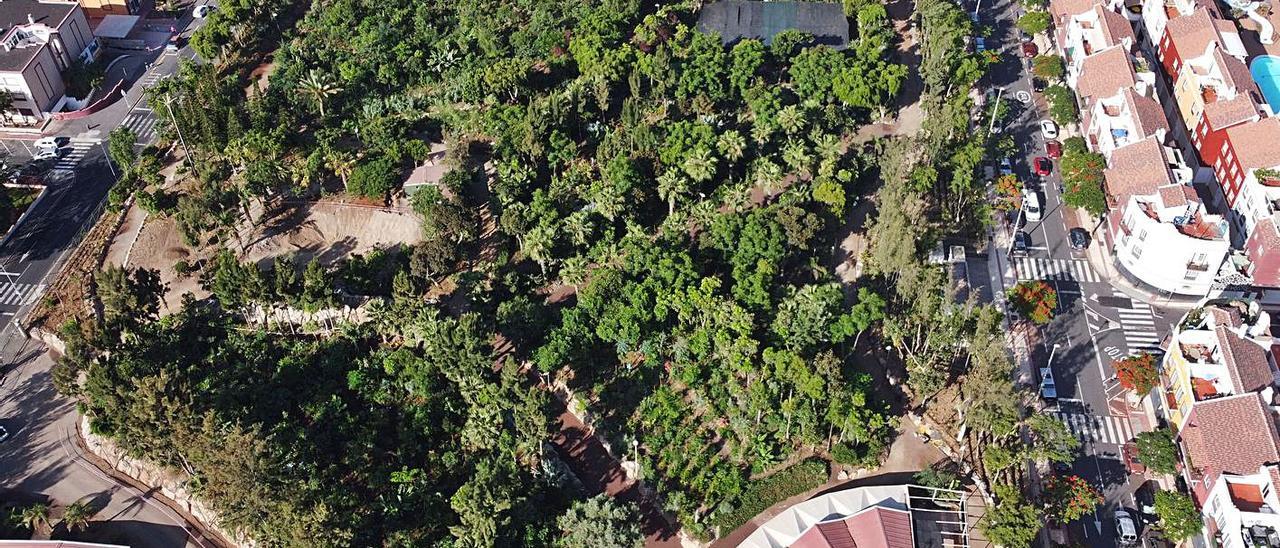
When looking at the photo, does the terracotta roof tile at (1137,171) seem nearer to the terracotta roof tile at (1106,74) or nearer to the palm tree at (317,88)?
the terracotta roof tile at (1106,74)

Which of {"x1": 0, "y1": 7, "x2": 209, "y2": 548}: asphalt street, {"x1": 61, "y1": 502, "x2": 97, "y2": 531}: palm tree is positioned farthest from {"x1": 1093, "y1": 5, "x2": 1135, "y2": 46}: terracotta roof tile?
{"x1": 61, "y1": 502, "x2": 97, "y2": 531}: palm tree

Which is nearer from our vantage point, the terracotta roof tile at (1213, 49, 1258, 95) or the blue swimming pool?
the terracotta roof tile at (1213, 49, 1258, 95)

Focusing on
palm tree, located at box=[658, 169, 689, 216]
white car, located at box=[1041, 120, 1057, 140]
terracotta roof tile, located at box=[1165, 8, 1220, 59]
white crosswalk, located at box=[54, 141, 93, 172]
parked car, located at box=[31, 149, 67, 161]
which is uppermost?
parked car, located at box=[31, 149, 67, 161]

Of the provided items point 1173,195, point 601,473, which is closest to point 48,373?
point 601,473

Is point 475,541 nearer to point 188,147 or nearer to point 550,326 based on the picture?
point 550,326

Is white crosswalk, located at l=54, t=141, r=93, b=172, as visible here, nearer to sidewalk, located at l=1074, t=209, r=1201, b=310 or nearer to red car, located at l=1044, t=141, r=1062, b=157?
red car, located at l=1044, t=141, r=1062, b=157

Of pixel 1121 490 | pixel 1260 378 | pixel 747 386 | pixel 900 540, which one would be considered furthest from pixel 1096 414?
pixel 747 386

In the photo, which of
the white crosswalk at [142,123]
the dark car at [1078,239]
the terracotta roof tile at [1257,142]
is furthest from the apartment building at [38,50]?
the terracotta roof tile at [1257,142]
